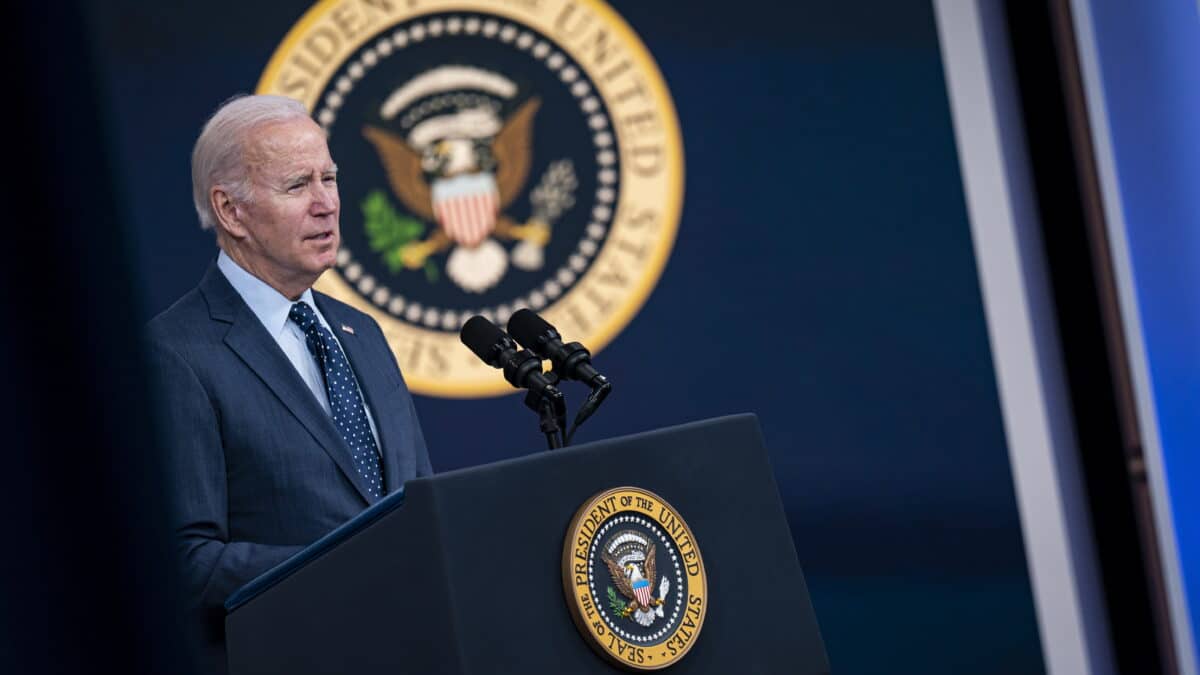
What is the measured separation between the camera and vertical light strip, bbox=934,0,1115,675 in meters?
3.78

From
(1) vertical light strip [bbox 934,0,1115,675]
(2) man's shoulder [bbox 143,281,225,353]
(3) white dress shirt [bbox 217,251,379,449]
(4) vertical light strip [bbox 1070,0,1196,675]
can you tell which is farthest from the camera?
(1) vertical light strip [bbox 934,0,1115,675]

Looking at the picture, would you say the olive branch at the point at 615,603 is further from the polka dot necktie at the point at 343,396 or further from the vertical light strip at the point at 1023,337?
the vertical light strip at the point at 1023,337

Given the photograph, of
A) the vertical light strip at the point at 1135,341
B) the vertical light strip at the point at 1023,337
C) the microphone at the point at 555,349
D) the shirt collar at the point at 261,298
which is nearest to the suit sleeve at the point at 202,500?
the shirt collar at the point at 261,298


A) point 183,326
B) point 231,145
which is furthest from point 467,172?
point 183,326

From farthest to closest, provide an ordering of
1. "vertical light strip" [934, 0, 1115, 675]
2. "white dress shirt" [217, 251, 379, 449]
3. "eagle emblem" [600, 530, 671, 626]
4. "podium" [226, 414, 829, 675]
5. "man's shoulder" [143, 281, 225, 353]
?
"vertical light strip" [934, 0, 1115, 675] < "white dress shirt" [217, 251, 379, 449] < "man's shoulder" [143, 281, 225, 353] < "eagle emblem" [600, 530, 671, 626] < "podium" [226, 414, 829, 675]

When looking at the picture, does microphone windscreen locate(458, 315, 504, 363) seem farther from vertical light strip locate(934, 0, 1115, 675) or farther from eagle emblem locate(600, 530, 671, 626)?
vertical light strip locate(934, 0, 1115, 675)

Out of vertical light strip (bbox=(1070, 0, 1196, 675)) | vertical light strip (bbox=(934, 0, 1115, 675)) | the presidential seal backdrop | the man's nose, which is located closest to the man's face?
the man's nose

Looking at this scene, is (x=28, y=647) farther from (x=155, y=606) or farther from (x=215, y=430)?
(x=215, y=430)

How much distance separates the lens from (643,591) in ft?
4.98

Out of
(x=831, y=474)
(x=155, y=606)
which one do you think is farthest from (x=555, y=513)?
(x=831, y=474)

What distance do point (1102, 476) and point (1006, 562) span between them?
33cm

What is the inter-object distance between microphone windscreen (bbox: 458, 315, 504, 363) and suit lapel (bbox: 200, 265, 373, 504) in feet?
0.68

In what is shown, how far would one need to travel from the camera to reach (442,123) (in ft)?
12.7

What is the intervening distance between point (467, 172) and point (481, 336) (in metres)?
2.25
